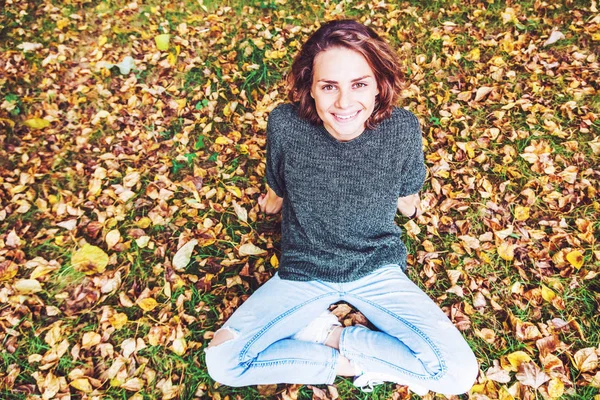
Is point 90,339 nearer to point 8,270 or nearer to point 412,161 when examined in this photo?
point 8,270

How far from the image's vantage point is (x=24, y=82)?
3.79 metres

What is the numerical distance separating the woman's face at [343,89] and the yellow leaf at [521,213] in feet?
5.68

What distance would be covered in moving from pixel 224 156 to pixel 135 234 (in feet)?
3.26

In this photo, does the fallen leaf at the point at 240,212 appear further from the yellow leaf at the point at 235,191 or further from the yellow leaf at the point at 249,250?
the yellow leaf at the point at 249,250

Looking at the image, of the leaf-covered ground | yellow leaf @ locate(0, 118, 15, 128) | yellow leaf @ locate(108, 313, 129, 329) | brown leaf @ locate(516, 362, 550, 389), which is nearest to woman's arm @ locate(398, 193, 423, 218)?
the leaf-covered ground

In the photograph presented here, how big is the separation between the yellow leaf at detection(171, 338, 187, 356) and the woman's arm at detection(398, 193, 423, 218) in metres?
1.85

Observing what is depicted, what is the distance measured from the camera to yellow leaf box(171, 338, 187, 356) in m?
2.70

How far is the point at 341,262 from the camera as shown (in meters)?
2.31

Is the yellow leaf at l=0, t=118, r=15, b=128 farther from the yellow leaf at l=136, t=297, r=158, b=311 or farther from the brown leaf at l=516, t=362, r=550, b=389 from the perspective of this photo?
the brown leaf at l=516, t=362, r=550, b=389

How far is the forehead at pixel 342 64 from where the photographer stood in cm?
193

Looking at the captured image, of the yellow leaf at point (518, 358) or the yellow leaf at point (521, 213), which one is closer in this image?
the yellow leaf at point (518, 358)

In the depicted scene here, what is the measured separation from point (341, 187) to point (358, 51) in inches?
29.0

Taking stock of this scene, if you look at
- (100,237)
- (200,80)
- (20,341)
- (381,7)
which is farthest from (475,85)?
(20,341)

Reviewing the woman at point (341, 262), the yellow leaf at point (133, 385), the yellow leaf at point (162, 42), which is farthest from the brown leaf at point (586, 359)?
the yellow leaf at point (162, 42)
